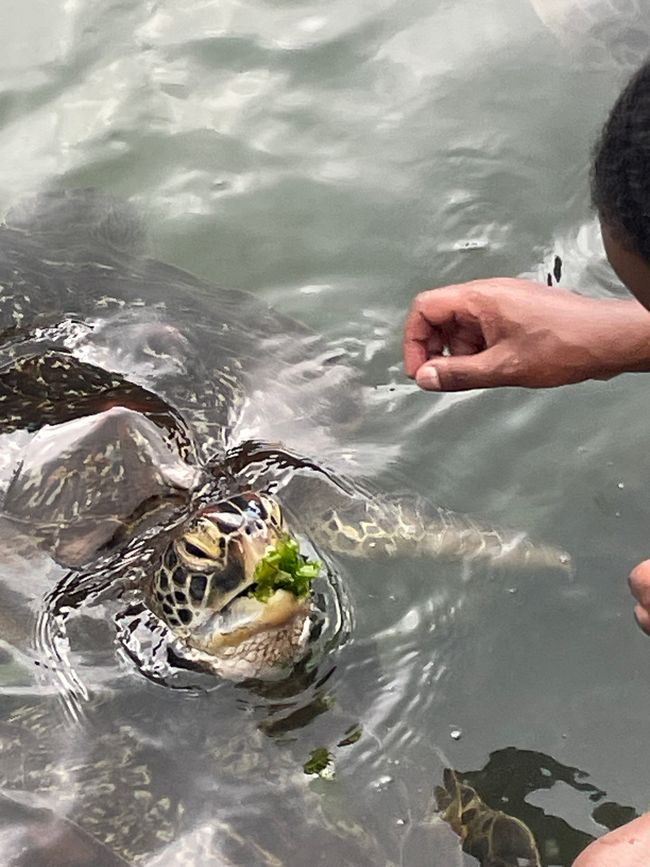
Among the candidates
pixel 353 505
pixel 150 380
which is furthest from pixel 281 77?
pixel 353 505

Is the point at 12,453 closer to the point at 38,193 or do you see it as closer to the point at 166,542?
the point at 166,542

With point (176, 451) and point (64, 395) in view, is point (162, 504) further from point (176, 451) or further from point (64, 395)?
point (64, 395)

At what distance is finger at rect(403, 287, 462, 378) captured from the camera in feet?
9.78

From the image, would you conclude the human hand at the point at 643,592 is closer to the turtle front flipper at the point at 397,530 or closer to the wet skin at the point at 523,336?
the wet skin at the point at 523,336

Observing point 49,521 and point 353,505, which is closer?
point 49,521

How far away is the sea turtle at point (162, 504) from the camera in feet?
9.25

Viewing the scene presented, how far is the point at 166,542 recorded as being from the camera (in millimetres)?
3160

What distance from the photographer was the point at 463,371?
9.46 ft

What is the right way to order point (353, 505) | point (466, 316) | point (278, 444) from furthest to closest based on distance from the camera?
point (278, 444), point (353, 505), point (466, 316)

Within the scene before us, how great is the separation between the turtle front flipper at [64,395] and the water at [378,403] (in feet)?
1.83

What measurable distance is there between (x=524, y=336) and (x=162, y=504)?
Answer: 1209mm

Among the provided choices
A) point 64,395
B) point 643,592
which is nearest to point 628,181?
point 643,592

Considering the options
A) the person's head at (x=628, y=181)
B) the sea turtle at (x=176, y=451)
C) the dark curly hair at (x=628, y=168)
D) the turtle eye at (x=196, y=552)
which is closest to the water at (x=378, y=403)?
the sea turtle at (x=176, y=451)

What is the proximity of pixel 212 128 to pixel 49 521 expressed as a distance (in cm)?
249
